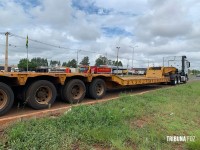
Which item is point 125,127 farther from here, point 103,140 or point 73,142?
point 73,142

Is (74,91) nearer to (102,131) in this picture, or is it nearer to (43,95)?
(43,95)

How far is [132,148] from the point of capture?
492 cm

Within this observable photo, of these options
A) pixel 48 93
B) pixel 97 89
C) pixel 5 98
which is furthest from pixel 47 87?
pixel 97 89

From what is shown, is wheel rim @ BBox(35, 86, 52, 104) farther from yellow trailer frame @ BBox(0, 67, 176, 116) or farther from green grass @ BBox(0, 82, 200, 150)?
green grass @ BBox(0, 82, 200, 150)

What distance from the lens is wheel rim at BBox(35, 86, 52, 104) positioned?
7355mm

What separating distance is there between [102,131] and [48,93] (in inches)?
119

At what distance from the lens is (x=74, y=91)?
886cm

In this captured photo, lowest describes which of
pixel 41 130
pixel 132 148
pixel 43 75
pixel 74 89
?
pixel 132 148

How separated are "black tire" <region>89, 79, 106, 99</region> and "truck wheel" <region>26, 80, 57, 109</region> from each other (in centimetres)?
217

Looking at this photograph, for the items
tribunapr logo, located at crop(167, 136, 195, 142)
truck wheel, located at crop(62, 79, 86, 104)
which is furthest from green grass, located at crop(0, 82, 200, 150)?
truck wheel, located at crop(62, 79, 86, 104)

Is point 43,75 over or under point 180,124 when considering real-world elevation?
over

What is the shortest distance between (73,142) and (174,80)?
1691cm

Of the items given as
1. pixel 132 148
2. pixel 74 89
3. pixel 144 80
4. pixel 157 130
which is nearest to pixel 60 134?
pixel 132 148

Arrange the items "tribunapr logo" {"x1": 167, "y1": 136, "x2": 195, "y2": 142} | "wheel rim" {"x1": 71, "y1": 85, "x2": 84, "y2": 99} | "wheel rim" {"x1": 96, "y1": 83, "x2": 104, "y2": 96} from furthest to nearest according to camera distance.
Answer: "wheel rim" {"x1": 96, "y1": 83, "x2": 104, "y2": 96}, "wheel rim" {"x1": 71, "y1": 85, "x2": 84, "y2": 99}, "tribunapr logo" {"x1": 167, "y1": 136, "x2": 195, "y2": 142}
